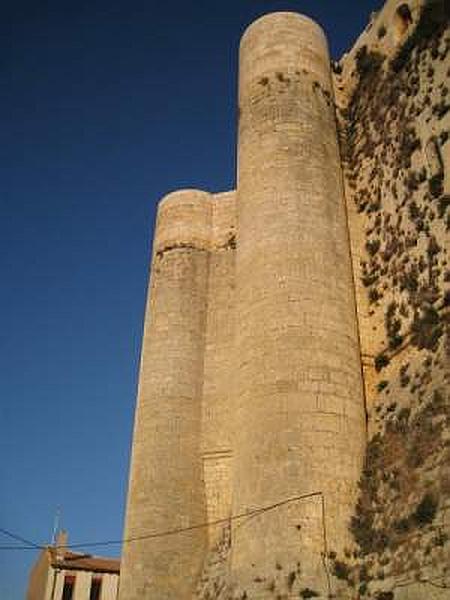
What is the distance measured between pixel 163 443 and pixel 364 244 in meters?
7.83

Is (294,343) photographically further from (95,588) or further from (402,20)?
(95,588)

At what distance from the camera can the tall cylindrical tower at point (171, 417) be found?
19125 millimetres

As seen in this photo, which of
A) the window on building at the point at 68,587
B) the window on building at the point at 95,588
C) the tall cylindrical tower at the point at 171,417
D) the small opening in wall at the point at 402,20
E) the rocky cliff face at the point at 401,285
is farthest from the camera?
the window on building at the point at 95,588

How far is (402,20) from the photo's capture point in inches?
835

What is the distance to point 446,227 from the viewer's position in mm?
16406

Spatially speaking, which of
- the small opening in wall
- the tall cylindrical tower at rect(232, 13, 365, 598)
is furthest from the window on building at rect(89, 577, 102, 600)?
Answer: the small opening in wall

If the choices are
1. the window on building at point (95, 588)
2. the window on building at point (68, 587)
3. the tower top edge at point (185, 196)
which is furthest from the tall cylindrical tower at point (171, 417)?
the window on building at point (95, 588)

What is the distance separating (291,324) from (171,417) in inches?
229

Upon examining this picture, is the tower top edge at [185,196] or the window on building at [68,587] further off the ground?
the tower top edge at [185,196]

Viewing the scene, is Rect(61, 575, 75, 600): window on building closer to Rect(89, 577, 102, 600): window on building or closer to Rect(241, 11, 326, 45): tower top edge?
Rect(89, 577, 102, 600): window on building

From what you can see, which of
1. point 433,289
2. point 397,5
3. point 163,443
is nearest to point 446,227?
point 433,289

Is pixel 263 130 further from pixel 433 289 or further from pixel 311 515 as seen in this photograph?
pixel 311 515

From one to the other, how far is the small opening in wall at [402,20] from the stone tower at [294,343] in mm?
40

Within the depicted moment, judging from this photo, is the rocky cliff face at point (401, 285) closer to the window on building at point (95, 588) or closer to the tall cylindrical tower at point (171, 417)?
the tall cylindrical tower at point (171, 417)
